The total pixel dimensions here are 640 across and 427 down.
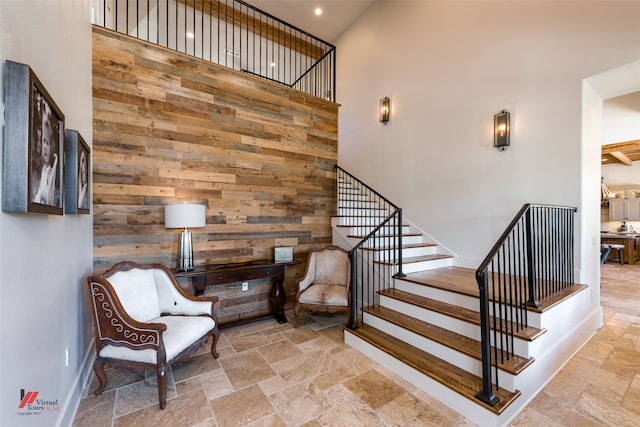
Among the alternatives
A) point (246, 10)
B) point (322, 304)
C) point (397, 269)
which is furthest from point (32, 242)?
point (246, 10)

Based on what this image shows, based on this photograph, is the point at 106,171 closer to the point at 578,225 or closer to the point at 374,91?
the point at 374,91

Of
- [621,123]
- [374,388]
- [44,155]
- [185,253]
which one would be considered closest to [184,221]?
[185,253]

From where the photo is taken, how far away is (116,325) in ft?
7.39

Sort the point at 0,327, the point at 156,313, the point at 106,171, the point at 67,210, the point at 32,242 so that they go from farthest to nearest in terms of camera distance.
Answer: the point at 106,171 < the point at 156,313 < the point at 67,210 < the point at 32,242 < the point at 0,327

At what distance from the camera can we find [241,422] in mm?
2016

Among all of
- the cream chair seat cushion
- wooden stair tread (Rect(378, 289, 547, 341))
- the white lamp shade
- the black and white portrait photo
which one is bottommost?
the cream chair seat cushion

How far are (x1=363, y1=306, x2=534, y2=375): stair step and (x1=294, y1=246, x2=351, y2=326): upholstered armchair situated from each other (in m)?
0.42

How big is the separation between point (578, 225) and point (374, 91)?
13.4ft

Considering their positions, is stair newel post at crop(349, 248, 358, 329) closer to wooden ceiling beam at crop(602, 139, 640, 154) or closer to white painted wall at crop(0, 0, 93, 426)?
white painted wall at crop(0, 0, 93, 426)

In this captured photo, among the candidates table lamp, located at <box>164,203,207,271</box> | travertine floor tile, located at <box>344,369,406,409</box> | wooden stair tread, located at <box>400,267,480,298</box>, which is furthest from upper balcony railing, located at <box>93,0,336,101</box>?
travertine floor tile, located at <box>344,369,406,409</box>

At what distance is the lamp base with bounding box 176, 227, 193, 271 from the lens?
317 cm

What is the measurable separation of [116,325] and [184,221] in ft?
3.69

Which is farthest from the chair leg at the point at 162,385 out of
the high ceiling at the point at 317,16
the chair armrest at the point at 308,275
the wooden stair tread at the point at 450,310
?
the high ceiling at the point at 317,16

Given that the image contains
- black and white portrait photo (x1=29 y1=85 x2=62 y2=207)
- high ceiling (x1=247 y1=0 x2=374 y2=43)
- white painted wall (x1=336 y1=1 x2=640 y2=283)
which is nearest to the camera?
black and white portrait photo (x1=29 y1=85 x2=62 y2=207)
